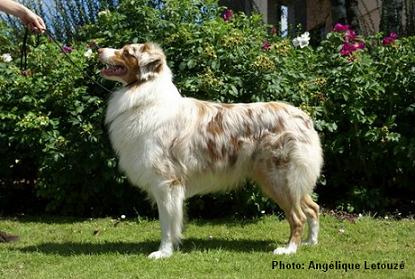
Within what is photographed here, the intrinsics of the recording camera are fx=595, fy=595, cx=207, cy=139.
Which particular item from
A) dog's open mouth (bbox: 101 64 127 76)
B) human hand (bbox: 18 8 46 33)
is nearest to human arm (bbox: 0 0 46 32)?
human hand (bbox: 18 8 46 33)

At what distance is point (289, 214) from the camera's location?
5773mm

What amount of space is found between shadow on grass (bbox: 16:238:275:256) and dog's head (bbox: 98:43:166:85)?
5.50 ft

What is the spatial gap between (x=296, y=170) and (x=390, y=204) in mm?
2612

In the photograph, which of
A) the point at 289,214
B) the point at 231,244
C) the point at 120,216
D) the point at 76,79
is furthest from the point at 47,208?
the point at 289,214

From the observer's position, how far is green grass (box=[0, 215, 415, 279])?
5098 mm

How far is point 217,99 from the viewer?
693 cm

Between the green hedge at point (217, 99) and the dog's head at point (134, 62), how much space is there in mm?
1252

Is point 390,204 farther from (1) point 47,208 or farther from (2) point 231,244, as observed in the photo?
(1) point 47,208

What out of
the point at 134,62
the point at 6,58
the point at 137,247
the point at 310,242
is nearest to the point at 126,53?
Result: the point at 134,62

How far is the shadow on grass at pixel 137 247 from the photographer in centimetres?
585

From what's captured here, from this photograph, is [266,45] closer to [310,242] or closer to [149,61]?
[149,61]

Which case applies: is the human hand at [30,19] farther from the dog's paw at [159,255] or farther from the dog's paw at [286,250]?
the dog's paw at [286,250]

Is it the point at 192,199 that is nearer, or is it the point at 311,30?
the point at 192,199

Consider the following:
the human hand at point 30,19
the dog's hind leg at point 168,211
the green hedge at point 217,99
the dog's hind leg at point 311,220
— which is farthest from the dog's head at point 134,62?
the dog's hind leg at point 311,220
